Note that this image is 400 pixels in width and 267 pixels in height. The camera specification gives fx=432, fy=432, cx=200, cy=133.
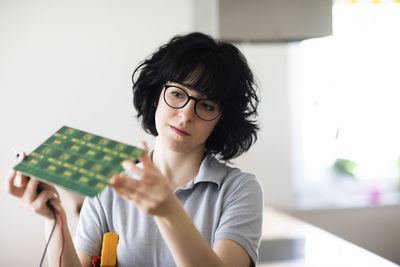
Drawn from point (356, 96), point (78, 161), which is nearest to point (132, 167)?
point (78, 161)

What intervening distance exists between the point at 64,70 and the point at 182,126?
77.0 inches

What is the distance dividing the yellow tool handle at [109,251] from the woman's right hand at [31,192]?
0.60 feet

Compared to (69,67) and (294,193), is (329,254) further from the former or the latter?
(69,67)

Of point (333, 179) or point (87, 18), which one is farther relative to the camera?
point (333, 179)

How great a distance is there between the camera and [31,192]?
3.19 feet

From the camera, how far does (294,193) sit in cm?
334

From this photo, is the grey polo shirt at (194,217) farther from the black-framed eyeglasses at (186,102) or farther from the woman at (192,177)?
the black-framed eyeglasses at (186,102)

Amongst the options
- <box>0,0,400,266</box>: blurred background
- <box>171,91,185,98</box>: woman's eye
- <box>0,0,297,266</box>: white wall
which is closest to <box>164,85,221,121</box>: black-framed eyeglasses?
<box>171,91,185,98</box>: woman's eye

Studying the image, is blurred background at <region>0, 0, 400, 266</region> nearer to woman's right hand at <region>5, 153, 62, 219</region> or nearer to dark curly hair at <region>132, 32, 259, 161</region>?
dark curly hair at <region>132, 32, 259, 161</region>

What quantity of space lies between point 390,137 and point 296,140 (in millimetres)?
868

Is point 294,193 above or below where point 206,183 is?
below

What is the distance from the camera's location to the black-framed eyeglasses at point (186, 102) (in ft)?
3.94

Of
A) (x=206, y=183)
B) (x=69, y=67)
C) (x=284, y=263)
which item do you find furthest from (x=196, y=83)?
(x=69, y=67)

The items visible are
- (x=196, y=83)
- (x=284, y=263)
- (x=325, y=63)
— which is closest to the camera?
(x=196, y=83)
